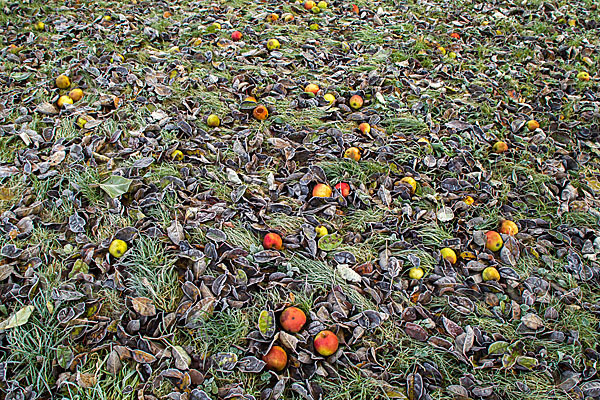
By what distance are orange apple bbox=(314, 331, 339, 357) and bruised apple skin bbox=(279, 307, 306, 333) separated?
0.41 feet

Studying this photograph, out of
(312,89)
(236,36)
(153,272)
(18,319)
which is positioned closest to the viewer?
(18,319)

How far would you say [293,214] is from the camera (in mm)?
3064

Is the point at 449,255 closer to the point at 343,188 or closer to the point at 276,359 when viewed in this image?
the point at 343,188

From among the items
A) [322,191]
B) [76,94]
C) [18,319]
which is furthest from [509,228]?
[76,94]

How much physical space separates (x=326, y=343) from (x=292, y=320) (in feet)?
0.75

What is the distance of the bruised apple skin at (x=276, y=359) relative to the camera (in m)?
2.27

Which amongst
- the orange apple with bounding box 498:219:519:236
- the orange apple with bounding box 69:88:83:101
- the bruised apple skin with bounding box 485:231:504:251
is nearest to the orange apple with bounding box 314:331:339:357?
the bruised apple skin with bounding box 485:231:504:251

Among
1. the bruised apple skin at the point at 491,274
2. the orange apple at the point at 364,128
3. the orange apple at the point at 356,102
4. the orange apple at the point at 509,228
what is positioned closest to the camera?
the bruised apple skin at the point at 491,274

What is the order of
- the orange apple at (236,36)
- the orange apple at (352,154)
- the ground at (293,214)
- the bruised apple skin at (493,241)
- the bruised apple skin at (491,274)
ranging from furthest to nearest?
1. the orange apple at (236,36)
2. the orange apple at (352,154)
3. the bruised apple skin at (493,241)
4. the bruised apple skin at (491,274)
5. the ground at (293,214)

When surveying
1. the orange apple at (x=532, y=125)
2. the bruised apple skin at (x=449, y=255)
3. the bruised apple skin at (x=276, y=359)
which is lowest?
the bruised apple skin at (x=276, y=359)

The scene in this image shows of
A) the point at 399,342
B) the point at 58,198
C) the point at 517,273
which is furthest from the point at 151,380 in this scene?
the point at 517,273

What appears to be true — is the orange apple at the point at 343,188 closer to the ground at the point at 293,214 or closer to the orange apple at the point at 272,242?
the ground at the point at 293,214

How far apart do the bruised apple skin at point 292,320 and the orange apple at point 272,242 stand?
20.1 inches

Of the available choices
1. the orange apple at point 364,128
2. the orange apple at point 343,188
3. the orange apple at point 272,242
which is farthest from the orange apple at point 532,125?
the orange apple at point 272,242
